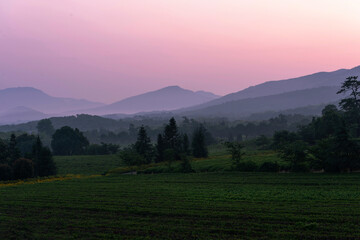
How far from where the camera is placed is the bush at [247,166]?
150ft

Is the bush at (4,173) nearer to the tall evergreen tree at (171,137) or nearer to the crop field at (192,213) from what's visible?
the crop field at (192,213)

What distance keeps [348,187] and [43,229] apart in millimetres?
26966

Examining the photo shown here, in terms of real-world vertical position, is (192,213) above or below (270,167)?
above

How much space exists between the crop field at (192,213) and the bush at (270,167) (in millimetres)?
10668

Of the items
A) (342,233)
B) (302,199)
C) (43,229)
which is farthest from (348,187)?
(43,229)

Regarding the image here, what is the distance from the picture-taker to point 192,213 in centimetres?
2127

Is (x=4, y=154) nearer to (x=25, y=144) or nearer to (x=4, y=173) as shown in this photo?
(x=4, y=173)

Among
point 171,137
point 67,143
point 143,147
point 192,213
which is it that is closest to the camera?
point 192,213

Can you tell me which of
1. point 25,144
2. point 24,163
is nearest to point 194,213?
point 24,163

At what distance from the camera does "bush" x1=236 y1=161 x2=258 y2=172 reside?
150ft

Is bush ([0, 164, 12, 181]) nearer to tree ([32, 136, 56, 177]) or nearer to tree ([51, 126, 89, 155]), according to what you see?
tree ([32, 136, 56, 177])

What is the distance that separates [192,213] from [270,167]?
83.9 ft

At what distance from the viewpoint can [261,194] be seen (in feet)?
88.4

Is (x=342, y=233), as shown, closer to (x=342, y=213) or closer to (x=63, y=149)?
(x=342, y=213)
